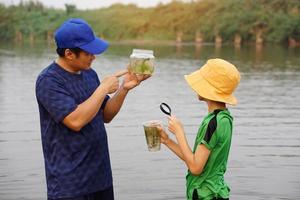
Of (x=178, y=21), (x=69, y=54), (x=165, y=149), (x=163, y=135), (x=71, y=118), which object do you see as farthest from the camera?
(x=178, y=21)

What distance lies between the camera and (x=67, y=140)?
3186 millimetres

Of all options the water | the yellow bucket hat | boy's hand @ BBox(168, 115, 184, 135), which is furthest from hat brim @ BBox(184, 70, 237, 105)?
the water

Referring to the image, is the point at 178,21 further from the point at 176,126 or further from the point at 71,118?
the point at 71,118

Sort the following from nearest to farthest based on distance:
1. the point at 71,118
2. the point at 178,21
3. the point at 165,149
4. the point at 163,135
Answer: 1. the point at 71,118
2. the point at 163,135
3. the point at 165,149
4. the point at 178,21

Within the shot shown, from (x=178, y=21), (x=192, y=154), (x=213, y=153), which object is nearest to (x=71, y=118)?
(x=192, y=154)

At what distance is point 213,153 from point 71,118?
0.75m

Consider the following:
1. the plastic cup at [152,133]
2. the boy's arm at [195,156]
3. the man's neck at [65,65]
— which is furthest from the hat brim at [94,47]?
the boy's arm at [195,156]

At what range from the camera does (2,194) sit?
6.84 metres

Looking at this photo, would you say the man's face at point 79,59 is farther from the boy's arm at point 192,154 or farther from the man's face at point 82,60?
the boy's arm at point 192,154

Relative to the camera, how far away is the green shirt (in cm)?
323

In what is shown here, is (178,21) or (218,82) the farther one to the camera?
(178,21)

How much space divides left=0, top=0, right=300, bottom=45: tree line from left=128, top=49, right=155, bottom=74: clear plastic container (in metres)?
50.8

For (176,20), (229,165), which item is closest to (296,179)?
(229,165)

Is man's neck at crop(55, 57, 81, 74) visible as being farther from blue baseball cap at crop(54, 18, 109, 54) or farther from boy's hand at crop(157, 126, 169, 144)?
boy's hand at crop(157, 126, 169, 144)
